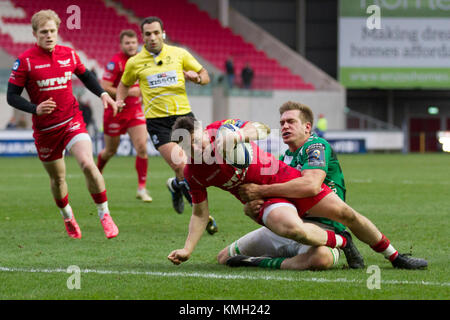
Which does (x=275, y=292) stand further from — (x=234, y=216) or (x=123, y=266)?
(x=234, y=216)

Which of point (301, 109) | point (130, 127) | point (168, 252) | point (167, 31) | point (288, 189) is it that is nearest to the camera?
point (288, 189)

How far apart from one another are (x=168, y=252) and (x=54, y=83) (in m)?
1.98

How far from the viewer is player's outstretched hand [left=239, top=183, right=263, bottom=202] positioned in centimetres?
561

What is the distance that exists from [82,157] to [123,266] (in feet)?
5.82

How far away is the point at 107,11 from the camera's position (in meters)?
33.9

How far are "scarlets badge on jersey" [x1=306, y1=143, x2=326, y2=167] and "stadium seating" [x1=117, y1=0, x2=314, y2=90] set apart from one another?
27.9 metres

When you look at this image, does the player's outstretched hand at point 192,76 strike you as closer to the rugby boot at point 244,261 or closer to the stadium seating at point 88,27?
the rugby boot at point 244,261

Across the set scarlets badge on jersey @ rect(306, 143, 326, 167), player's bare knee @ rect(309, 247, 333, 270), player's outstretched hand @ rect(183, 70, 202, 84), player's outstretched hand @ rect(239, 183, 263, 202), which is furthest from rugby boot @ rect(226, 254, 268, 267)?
player's outstretched hand @ rect(183, 70, 202, 84)

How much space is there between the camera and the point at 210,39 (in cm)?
3531

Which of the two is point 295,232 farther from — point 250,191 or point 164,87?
point 164,87

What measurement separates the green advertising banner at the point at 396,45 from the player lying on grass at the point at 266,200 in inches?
1177

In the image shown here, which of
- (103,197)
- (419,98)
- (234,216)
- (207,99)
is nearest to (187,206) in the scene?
(234,216)

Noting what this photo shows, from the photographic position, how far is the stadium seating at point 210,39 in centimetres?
3450

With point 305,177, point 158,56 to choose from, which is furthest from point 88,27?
point 305,177
